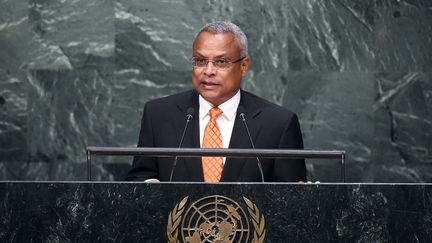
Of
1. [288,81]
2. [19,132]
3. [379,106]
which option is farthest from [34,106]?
[379,106]

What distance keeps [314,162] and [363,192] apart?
3087mm

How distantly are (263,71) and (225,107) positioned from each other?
6.40 feet

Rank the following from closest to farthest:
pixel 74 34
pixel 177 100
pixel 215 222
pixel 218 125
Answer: pixel 215 222
pixel 218 125
pixel 177 100
pixel 74 34

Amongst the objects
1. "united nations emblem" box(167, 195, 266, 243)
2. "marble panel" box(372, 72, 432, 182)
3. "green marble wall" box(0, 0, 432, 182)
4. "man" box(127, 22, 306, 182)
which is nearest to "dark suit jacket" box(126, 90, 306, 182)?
"man" box(127, 22, 306, 182)

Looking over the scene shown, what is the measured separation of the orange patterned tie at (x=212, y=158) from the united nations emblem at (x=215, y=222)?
3.03ft

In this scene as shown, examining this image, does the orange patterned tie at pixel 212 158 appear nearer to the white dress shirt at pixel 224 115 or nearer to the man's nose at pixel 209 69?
the white dress shirt at pixel 224 115

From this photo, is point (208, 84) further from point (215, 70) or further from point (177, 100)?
point (177, 100)

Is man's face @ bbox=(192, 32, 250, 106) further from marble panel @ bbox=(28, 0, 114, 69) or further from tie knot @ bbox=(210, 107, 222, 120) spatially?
marble panel @ bbox=(28, 0, 114, 69)

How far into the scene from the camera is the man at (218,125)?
5.22 m

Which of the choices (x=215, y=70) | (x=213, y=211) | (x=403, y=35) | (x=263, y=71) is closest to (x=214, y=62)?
(x=215, y=70)

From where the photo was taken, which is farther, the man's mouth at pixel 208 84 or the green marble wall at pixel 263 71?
the green marble wall at pixel 263 71

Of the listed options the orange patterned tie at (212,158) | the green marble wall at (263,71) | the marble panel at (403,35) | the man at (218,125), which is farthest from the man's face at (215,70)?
the marble panel at (403,35)

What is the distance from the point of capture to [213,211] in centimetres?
423

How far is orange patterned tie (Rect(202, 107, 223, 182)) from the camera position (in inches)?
204
